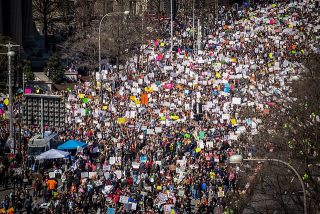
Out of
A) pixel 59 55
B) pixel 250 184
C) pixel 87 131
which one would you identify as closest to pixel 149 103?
pixel 87 131

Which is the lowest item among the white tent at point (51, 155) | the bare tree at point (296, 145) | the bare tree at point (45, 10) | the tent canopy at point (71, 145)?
the white tent at point (51, 155)

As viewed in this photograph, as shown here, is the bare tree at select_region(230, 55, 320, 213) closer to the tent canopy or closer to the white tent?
the white tent

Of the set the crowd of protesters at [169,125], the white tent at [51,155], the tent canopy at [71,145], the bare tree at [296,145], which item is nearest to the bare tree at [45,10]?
the crowd of protesters at [169,125]

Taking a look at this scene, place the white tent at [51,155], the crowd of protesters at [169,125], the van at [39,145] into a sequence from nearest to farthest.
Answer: the crowd of protesters at [169,125] < the white tent at [51,155] < the van at [39,145]

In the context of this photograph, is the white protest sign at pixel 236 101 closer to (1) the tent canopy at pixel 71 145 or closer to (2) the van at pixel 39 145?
(1) the tent canopy at pixel 71 145

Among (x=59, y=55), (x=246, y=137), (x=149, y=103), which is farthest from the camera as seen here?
(x=59, y=55)

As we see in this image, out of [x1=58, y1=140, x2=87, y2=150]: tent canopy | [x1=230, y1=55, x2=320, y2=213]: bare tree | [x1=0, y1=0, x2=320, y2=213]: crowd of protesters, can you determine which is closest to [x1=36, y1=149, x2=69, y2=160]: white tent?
[x1=0, y1=0, x2=320, y2=213]: crowd of protesters

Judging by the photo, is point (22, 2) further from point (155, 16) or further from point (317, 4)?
point (317, 4)

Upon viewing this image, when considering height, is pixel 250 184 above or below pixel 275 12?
below
